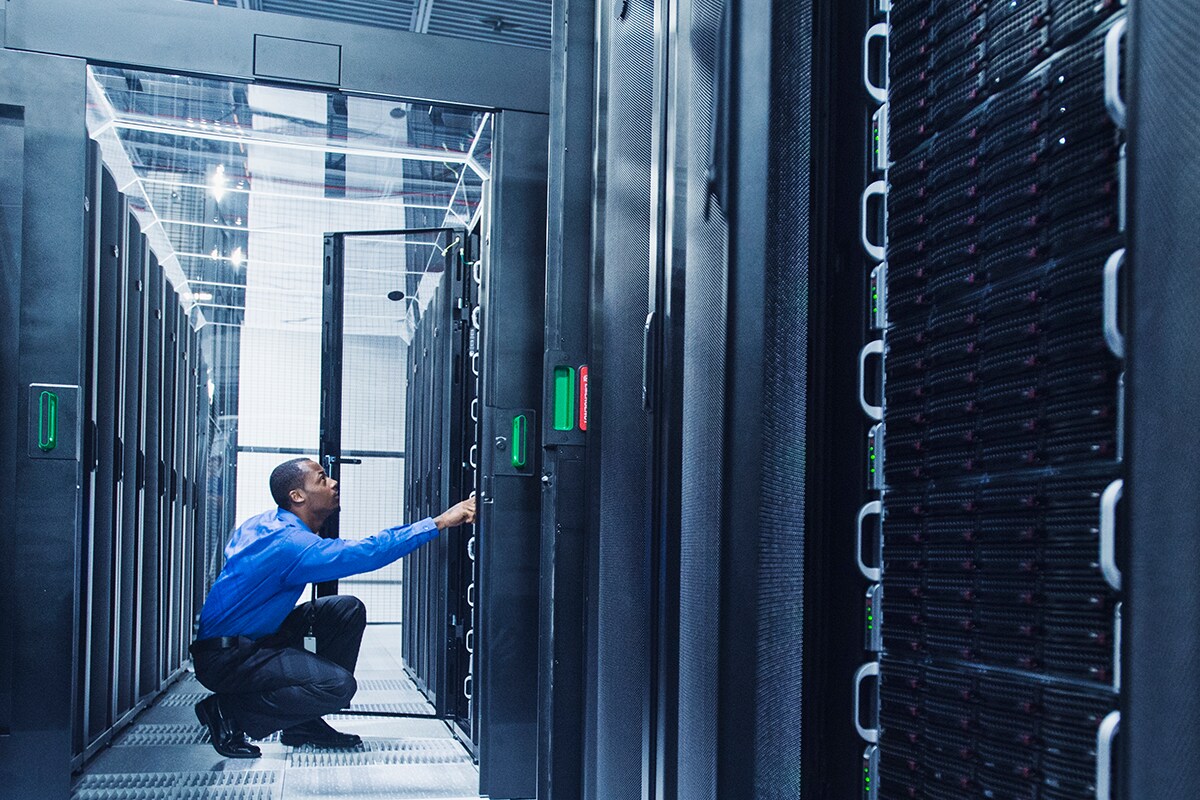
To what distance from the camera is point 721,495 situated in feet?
6.81

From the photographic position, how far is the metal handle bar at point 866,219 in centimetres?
201

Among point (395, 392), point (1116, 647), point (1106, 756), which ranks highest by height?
point (395, 392)

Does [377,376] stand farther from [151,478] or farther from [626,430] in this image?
[626,430]

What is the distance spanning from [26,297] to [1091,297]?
3490mm

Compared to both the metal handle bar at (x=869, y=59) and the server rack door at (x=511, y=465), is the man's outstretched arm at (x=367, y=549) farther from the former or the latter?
the metal handle bar at (x=869, y=59)

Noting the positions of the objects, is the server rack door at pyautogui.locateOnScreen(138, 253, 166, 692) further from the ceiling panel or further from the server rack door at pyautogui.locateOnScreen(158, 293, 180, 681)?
the ceiling panel

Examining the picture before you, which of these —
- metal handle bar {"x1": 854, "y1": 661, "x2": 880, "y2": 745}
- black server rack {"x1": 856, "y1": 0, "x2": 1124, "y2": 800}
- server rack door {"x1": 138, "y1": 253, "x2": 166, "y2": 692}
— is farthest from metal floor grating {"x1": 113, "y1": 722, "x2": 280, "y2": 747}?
black server rack {"x1": 856, "y1": 0, "x2": 1124, "y2": 800}

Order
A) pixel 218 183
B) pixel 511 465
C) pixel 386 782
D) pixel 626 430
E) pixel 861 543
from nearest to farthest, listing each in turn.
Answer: pixel 861 543 → pixel 626 430 → pixel 511 465 → pixel 386 782 → pixel 218 183

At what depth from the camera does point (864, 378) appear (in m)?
2.02

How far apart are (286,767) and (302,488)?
1.20 metres

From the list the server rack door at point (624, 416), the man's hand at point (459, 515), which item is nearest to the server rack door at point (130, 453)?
the man's hand at point (459, 515)

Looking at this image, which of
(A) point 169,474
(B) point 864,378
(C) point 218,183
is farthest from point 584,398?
(A) point 169,474

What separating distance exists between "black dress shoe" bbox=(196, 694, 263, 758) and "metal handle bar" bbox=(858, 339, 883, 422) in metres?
3.84

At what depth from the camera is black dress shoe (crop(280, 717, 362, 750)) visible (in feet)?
17.0
